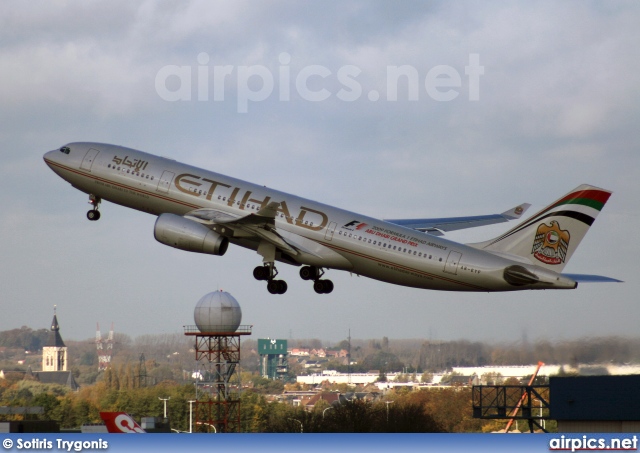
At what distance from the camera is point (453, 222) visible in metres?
60.9

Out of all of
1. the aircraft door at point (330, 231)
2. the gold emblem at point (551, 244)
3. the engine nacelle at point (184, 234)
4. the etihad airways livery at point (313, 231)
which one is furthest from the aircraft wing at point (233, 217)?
the gold emblem at point (551, 244)

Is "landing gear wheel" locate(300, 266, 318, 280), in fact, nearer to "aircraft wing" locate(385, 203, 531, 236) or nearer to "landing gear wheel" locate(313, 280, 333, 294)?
"landing gear wheel" locate(313, 280, 333, 294)

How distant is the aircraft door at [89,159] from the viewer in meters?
57.5

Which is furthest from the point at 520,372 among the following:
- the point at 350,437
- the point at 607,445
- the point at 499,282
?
the point at 350,437

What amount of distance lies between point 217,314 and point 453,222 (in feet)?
92.0

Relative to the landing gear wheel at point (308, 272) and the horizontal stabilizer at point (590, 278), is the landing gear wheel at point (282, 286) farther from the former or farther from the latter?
the horizontal stabilizer at point (590, 278)

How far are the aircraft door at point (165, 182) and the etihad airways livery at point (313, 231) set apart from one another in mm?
59

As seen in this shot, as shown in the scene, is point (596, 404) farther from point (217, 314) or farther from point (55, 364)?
point (55, 364)

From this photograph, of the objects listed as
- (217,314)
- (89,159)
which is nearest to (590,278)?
(89,159)

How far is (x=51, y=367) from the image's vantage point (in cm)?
10875

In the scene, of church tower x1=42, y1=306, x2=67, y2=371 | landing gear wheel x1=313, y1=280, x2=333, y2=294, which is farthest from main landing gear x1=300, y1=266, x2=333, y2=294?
church tower x1=42, y1=306, x2=67, y2=371

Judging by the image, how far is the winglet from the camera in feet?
194

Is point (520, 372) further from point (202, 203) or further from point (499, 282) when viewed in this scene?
point (202, 203)

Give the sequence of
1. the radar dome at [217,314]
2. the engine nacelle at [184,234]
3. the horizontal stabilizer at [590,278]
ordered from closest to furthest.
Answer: the horizontal stabilizer at [590,278] → the engine nacelle at [184,234] → the radar dome at [217,314]
